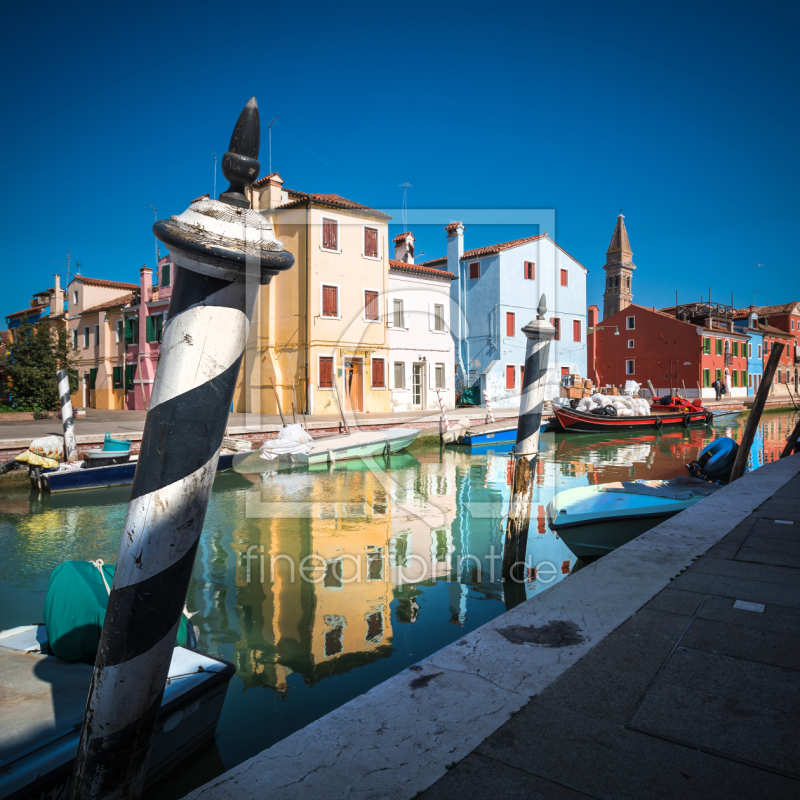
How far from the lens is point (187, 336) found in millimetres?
1429

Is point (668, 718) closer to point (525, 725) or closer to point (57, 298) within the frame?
point (525, 725)

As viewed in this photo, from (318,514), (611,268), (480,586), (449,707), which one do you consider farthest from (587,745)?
(611,268)

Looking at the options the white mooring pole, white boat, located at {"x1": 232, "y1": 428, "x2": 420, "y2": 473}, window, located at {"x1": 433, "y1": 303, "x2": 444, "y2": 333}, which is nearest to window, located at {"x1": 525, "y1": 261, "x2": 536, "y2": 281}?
window, located at {"x1": 433, "y1": 303, "x2": 444, "y2": 333}

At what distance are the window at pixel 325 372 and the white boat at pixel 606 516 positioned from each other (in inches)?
637

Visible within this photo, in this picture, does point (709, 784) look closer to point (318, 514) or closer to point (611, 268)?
point (318, 514)

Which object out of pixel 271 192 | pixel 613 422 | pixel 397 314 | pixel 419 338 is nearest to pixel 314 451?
pixel 397 314

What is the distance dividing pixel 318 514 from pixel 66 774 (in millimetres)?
6906

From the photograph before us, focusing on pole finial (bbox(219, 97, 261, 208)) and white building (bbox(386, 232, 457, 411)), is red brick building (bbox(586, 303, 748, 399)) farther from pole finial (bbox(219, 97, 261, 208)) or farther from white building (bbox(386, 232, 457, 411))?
pole finial (bbox(219, 97, 261, 208))

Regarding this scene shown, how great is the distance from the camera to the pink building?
2452 cm

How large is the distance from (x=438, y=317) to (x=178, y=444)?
81.7ft

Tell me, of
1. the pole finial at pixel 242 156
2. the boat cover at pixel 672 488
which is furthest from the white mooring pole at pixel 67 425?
the pole finial at pixel 242 156

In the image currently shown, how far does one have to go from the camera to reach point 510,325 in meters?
28.0

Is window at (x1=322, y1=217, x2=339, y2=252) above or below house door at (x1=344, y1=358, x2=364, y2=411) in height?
above

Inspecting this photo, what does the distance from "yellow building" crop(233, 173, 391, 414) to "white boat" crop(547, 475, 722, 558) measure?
16.1 m
